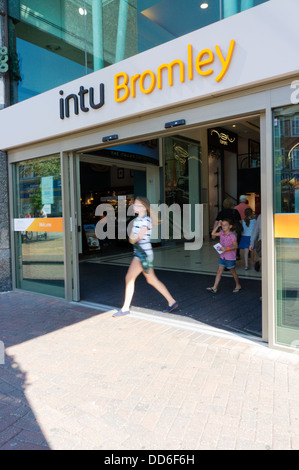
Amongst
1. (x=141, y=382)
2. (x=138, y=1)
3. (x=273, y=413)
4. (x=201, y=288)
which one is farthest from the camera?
(x=201, y=288)

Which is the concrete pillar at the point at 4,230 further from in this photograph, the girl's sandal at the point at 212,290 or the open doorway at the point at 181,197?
the girl's sandal at the point at 212,290

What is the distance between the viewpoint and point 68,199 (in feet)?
19.4

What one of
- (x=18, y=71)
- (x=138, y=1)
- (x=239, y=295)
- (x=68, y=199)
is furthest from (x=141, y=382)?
(x=18, y=71)

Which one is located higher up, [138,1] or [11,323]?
[138,1]

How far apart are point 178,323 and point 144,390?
1.78m

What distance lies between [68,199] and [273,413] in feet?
14.9

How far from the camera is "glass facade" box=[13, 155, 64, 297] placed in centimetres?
615

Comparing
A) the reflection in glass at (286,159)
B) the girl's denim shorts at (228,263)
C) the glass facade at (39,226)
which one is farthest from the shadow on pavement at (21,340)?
the reflection in glass at (286,159)

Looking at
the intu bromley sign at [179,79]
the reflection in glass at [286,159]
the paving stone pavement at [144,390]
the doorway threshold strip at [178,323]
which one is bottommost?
the paving stone pavement at [144,390]

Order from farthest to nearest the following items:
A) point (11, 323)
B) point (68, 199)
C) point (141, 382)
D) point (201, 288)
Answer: point (201, 288), point (68, 199), point (11, 323), point (141, 382)

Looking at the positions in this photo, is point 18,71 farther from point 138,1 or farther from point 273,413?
point 273,413

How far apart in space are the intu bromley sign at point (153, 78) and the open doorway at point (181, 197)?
28.8 inches

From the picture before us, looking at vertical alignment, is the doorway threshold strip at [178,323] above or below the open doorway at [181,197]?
below

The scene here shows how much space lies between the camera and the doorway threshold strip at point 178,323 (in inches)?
159
